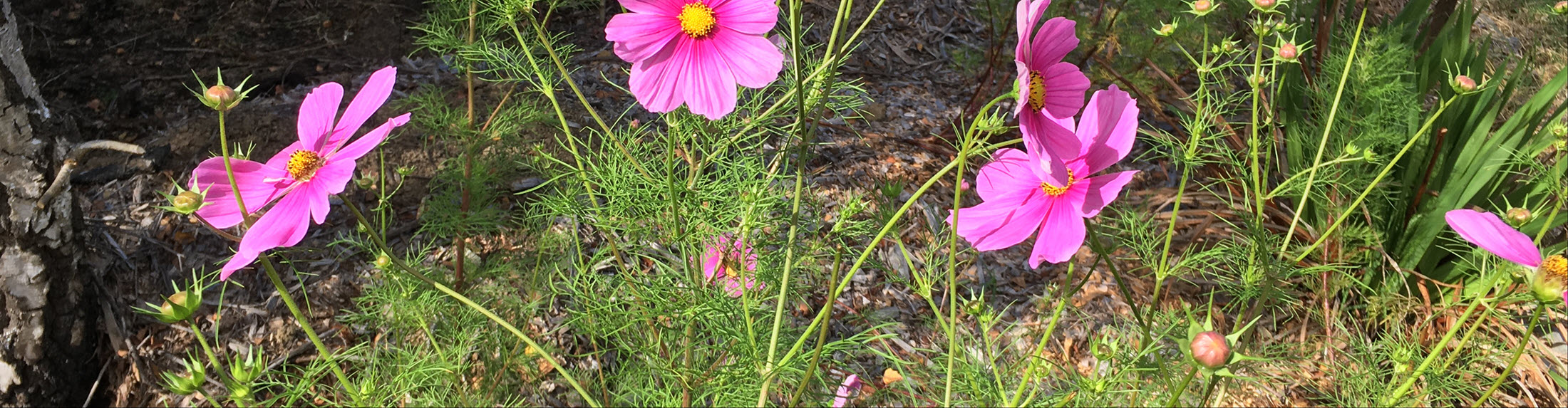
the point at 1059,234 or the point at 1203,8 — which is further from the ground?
the point at 1203,8

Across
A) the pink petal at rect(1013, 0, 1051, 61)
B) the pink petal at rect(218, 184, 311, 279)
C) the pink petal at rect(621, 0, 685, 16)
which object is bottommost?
the pink petal at rect(218, 184, 311, 279)

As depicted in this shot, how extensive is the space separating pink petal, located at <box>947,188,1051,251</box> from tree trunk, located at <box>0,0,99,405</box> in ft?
4.48

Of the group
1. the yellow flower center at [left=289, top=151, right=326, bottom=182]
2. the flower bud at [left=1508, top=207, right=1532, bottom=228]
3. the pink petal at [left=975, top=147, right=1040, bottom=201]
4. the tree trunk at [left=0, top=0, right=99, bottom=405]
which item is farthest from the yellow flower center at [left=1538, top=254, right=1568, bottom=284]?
the tree trunk at [left=0, top=0, right=99, bottom=405]

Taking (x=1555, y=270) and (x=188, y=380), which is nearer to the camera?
(x=188, y=380)

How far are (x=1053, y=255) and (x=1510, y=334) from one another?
1483mm

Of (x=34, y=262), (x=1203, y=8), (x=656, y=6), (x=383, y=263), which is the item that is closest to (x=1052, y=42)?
(x=1203, y=8)

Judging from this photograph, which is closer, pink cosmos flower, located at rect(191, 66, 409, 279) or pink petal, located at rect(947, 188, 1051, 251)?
pink cosmos flower, located at rect(191, 66, 409, 279)

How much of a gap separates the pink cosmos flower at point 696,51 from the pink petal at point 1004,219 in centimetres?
29

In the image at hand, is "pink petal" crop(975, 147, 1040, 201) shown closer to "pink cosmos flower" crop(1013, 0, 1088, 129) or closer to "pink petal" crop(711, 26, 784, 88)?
"pink cosmos flower" crop(1013, 0, 1088, 129)

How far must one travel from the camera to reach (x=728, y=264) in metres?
1.12

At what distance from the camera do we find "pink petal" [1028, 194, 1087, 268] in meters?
0.87

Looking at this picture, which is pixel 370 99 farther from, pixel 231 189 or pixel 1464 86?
pixel 1464 86

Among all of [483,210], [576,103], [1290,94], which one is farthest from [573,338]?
[1290,94]

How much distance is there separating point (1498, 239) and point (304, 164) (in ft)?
3.53
